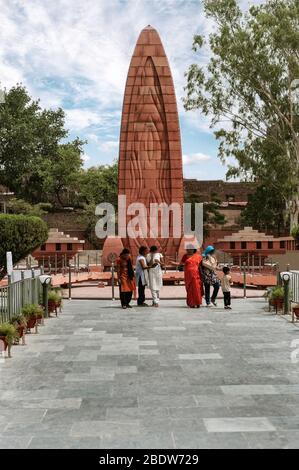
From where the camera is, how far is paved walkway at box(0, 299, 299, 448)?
4.81 metres

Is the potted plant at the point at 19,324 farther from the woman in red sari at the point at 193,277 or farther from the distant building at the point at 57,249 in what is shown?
the distant building at the point at 57,249

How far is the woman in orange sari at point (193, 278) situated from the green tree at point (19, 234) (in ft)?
12.2

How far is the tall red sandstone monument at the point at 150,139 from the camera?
24.4 metres

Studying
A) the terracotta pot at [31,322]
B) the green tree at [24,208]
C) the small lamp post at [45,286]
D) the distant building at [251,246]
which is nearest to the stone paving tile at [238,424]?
the terracotta pot at [31,322]

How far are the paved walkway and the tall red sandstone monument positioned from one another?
1356 cm

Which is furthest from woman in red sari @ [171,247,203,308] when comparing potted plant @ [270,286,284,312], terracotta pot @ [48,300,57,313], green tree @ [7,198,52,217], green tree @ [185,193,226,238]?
green tree @ [7,198,52,217]

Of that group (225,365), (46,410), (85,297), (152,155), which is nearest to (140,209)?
(152,155)

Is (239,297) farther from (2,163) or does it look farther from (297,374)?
(2,163)

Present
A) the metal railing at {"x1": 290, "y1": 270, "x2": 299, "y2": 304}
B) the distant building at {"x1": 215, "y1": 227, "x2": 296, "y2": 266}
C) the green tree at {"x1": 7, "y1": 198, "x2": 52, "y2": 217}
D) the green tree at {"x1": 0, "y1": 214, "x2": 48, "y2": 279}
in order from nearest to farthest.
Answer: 1. the metal railing at {"x1": 290, "y1": 270, "x2": 299, "y2": 304}
2. the green tree at {"x1": 0, "y1": 214, "x2": 48, "y2": 279}
3. the distant building at {"x1": 215, "y1": 227, "x2": 296, "y2": 266}
4. the green tree at {"x1": 7, "y1": 198, "x2": 52, "y2": 217}

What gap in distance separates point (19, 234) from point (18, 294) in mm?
4574

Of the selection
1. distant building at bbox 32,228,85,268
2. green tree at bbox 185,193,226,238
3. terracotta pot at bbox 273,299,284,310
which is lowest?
terracotta pot at bbox 273,299,284,310

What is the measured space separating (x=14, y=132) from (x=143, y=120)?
29.6m

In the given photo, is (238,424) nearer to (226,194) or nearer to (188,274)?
(188,274)

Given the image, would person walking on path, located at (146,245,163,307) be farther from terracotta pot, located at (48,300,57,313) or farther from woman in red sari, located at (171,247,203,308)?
terracotta pot, located at (48,300,57,313)
